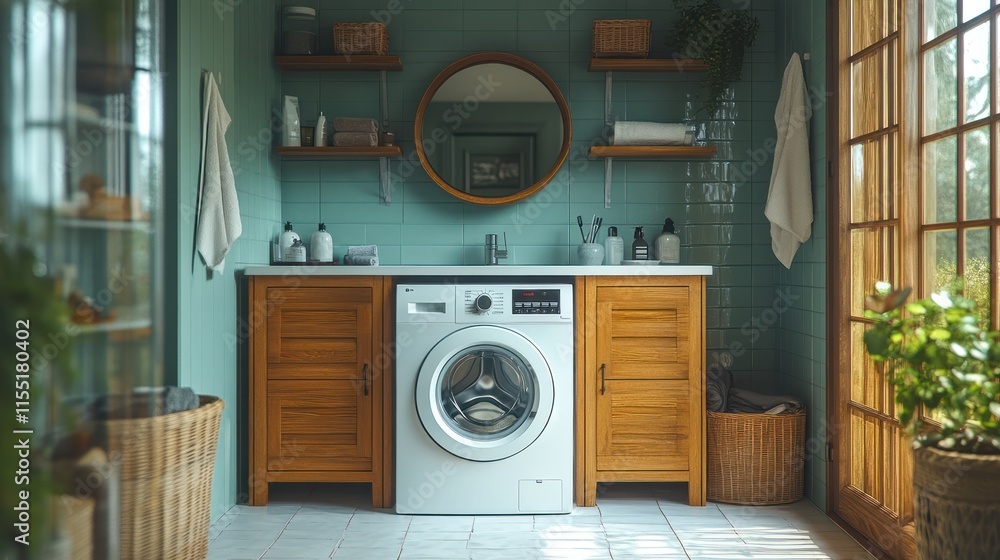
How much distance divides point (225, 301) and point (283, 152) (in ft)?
2.64

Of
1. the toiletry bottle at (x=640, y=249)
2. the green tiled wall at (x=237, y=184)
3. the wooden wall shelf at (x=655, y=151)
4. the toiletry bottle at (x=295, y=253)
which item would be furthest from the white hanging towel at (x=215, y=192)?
the toiletry bottle at (x=640, y=249)

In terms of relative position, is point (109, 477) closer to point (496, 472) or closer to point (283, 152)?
point (496, 472)

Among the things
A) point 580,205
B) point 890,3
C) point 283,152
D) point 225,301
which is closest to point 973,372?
point 890,3

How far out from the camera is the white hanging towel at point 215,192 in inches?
100

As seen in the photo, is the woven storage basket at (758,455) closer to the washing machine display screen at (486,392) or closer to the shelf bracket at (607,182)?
the washing machine display screen at (486,392)

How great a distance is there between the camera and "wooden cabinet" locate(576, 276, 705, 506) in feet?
9.57

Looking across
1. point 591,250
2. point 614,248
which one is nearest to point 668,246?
point 614,248

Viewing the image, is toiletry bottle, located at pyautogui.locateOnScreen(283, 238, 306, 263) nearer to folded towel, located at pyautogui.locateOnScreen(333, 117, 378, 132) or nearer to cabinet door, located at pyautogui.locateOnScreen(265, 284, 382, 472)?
cabinet door, located at pyautogui.locateOnScreen(265, 284, 382, 472)

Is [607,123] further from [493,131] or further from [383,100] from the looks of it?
[383,100]

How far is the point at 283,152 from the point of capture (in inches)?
130

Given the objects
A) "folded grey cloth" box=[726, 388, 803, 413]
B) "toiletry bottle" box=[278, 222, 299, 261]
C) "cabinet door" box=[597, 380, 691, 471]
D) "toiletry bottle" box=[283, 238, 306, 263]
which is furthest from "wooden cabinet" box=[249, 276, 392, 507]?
"folded grey cloth" box=[726, 388, 803, 413]

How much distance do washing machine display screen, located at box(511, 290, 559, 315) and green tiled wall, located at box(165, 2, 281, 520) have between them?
1.08m

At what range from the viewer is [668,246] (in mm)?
3355

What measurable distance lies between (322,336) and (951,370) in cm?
209
